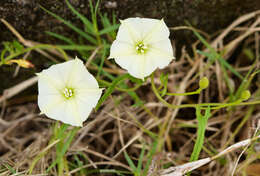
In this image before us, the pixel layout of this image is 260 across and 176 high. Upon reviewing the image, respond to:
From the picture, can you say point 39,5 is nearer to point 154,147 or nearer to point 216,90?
point 154,147

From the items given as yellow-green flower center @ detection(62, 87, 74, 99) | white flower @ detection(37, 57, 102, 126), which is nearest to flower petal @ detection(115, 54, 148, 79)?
white flower @ detection(37, 57, 102, 126)

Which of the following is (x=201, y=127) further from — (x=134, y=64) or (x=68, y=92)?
(x=68, y=92)

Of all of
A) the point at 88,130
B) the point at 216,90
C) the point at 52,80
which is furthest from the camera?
the point at 216,90

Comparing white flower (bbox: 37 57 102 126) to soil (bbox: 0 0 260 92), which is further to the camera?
soil (bbox: 0 0 260 92)

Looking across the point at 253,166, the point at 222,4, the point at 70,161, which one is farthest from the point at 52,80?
the point at 253,166

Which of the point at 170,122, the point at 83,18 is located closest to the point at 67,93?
the point at 83,18

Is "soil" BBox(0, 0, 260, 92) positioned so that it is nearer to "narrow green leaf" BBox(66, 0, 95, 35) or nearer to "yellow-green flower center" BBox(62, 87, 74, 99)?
"narrow green leaf" BBox(66, 0, 95, 35)
